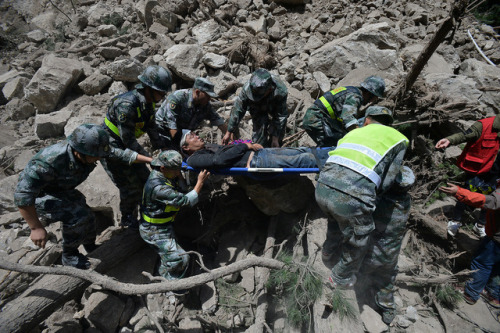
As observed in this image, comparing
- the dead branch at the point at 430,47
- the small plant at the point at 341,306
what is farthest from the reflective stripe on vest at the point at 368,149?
the dead branch at the point at 430,47

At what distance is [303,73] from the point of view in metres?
5.99

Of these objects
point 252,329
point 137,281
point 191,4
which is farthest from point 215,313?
point 191,4

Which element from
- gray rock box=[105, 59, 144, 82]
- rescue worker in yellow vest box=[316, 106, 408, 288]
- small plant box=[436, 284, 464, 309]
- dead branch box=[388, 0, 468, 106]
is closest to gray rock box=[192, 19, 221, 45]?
gray rock box=[105, 59, 144, 82]

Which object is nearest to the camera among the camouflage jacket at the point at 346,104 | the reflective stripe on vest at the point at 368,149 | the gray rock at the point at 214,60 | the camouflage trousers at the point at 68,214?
the reflective stripe on vest at the point at 368,149

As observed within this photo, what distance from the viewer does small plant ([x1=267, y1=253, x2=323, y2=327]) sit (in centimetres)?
279

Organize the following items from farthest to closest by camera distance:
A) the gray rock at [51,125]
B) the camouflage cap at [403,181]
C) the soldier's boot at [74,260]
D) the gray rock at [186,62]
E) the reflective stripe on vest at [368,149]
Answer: the gray rock at [186,62] < the gray rock at [51,125] < the soldier's boot at [74,260] < the camouflage cap at [403,181] < the reflective stripe on vest at [368,149]

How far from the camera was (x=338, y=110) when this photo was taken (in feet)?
13.0

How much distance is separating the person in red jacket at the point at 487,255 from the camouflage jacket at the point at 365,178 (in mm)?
744

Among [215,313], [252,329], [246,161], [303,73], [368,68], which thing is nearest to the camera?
[252,329]

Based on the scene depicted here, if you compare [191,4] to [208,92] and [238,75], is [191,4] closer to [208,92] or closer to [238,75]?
[238,75]

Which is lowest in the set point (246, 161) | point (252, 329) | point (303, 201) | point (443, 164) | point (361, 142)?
point (252, 329)

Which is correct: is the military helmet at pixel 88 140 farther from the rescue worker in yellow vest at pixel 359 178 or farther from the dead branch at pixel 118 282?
the rescue worker in yellow vest at pixel 359 178

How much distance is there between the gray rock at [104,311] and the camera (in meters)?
3.28

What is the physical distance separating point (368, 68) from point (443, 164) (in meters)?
2.47
